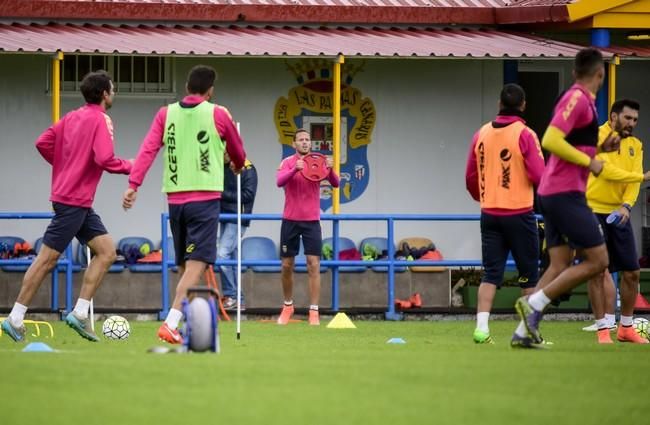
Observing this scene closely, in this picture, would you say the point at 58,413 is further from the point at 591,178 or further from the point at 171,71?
the point at 171,71

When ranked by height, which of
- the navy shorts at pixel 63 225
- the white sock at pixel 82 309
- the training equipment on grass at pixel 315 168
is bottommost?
the white sock at pixel 82 309

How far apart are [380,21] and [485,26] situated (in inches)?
57.2

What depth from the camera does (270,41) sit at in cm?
1920

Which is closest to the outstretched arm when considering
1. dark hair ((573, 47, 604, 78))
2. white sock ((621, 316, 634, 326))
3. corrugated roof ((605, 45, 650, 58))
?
dark hair ((573, 47, 604, 78))

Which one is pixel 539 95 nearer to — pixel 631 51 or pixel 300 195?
pixel 631 51

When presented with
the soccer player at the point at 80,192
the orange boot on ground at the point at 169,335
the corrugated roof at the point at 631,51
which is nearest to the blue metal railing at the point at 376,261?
the corrugated roof at the point at 631,51

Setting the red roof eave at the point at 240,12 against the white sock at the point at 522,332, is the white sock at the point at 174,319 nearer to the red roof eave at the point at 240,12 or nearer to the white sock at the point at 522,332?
the white sock at the point at 522,332

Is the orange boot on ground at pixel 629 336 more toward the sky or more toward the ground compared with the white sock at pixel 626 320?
more toward the ground

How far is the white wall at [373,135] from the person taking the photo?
2014cm

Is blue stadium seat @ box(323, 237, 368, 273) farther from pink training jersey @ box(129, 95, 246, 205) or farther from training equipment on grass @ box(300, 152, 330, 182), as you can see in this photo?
pink training jersey @ box(129, 95, 246, 205)

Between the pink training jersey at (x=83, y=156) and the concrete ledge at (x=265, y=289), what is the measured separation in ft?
19.6

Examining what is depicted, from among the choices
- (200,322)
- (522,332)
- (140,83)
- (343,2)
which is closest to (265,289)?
(140,83)

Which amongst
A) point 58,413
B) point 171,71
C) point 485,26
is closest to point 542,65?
point 485,26

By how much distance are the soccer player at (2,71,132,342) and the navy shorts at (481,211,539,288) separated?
2887 millimetres
